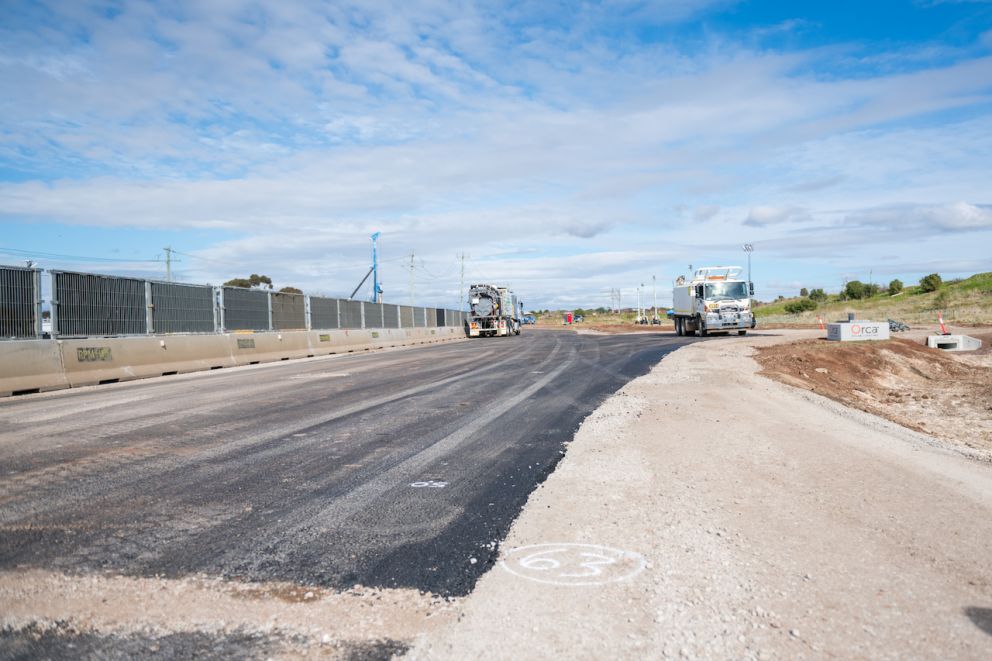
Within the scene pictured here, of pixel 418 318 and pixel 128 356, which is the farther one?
pixel 418 318

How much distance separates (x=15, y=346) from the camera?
12617 millimetres

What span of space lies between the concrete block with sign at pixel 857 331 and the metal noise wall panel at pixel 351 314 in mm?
20127

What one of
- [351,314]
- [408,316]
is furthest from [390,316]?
[351,314]

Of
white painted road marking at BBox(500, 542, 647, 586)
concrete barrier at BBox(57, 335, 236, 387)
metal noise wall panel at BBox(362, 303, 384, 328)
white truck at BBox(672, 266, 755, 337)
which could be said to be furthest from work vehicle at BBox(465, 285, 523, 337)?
white painted road marking at BBox(500, 542, 647, 586)

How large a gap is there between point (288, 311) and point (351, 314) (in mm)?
6480

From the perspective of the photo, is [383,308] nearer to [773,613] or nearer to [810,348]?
[810,348]

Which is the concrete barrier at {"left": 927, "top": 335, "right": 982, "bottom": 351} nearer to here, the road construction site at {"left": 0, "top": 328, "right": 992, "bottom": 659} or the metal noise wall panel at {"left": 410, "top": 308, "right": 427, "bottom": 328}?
the road construction site at {"left": 0, "top": 328, "right": 992, "bottom": 659}

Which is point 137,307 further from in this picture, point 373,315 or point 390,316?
point 390,316

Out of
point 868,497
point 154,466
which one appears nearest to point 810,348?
point 868,497

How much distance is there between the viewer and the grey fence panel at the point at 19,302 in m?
12.9

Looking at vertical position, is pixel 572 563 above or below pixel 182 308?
below

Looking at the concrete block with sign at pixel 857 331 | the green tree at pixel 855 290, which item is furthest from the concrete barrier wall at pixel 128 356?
the green tree at pixel 855 290

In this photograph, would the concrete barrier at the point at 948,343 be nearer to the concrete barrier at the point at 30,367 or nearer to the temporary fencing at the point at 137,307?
the temporary fencing at the point at 137,307

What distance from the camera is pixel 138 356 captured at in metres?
15.7
